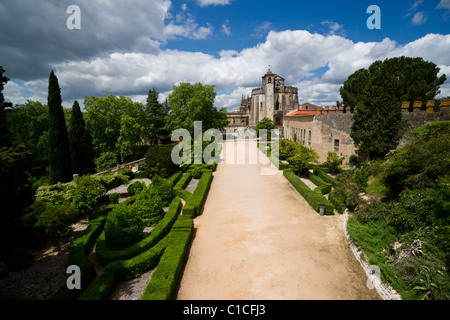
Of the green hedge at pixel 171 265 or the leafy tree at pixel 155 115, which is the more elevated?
the leafy tree at pixel 155 115

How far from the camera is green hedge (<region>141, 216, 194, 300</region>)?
6820 millimetres

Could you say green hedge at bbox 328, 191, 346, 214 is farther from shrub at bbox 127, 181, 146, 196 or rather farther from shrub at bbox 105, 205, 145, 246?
shrub at bbox 127, 181, 146, 196

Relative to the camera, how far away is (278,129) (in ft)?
167

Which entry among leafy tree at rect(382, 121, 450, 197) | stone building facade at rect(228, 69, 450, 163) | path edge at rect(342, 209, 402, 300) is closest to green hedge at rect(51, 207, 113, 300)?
path edge at rect(342, 209, 402, 300)

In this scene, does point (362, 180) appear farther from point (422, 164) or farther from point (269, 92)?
point (269, 92)

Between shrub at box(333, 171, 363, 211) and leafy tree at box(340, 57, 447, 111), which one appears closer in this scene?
shrub at box(333, 171, 363, 211)

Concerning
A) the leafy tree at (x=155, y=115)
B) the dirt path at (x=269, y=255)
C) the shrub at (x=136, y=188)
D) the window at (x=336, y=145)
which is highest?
the leafy tree at (x=155, y=115)

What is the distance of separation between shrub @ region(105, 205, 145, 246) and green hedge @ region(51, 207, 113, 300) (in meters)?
0.91

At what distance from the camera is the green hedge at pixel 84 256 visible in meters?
6.79

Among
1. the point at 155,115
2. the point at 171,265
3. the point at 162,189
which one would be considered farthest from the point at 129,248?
the point at 155,115

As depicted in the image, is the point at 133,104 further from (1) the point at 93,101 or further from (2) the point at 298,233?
(2) the point at 298,233

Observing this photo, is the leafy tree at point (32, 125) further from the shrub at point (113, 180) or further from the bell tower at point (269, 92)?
the bell tower at point (269, 92)

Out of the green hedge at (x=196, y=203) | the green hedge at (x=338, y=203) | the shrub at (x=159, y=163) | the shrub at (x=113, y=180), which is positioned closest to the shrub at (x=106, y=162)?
the shrub at (x=159, y=163)

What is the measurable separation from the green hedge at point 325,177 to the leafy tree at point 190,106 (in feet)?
71.9
